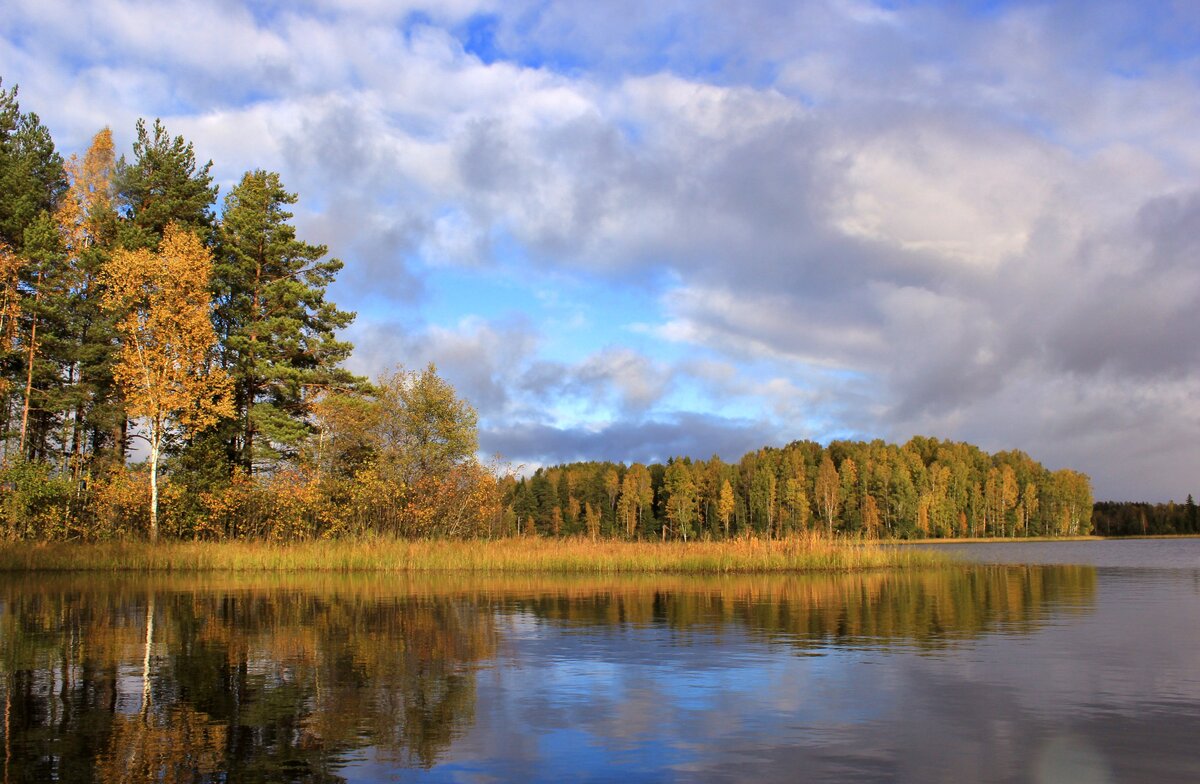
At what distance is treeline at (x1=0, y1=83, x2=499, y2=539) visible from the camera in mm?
42500

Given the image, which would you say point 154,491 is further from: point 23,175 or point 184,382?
point 23,175

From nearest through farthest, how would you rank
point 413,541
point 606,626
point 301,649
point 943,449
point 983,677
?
point 983,677 → point 301,649 → point 606,626 → point 413,541 → point 943,449

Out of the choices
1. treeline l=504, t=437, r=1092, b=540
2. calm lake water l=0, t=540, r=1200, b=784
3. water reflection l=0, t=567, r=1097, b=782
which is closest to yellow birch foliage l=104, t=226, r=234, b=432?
water reflection l=0, t=567, r=1097, b=782

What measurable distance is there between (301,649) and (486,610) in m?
7.91

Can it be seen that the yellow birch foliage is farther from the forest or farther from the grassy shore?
the grassy shore

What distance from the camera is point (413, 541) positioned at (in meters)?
43.1

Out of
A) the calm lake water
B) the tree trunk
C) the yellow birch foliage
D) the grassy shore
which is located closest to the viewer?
the calm lake water

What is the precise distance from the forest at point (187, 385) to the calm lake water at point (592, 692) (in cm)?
1857

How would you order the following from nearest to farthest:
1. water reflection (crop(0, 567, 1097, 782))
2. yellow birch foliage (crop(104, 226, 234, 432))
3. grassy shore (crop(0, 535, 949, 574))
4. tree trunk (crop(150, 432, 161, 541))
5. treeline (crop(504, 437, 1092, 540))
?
water reflection (crop(0, 567, 1097, 782))
grassy shore (crop(0, 535, 949, 574))
tree trunk (crop(150, 432, 161, 541))
yellow birch foliage (crop(104, 226, 234, 432))
treeline (crop(504, 437, 1092, 540))

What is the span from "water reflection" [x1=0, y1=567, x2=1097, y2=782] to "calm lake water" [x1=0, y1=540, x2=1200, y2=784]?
61mm

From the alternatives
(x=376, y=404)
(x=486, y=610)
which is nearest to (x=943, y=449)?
(x=376, y=404)

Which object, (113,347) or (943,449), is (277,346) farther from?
(943,449)

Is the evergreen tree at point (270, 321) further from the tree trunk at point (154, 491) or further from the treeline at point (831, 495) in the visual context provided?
the treeline at point (831, 495)

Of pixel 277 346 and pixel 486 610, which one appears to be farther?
pixel 277 346
